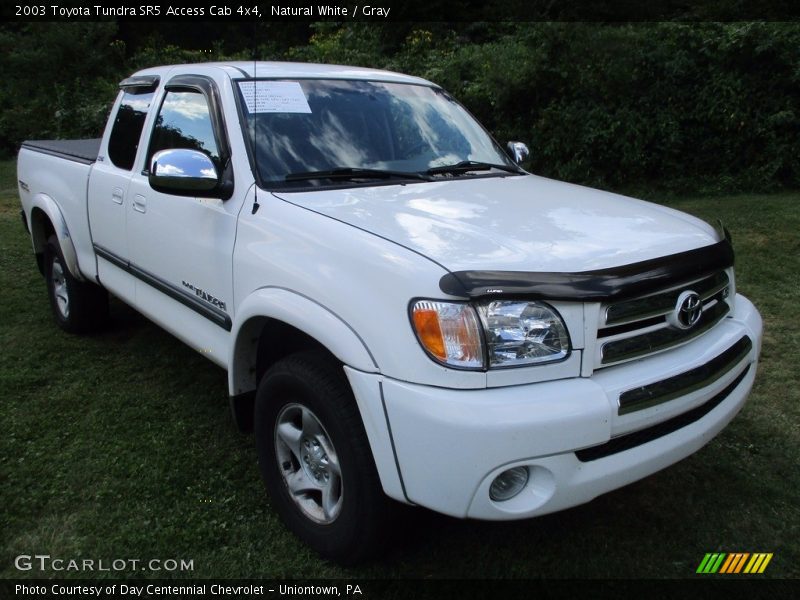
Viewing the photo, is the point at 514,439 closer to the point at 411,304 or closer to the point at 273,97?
the point at 411,304

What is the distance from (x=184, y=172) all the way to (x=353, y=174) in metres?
0.73

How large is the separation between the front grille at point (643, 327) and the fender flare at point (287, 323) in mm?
756

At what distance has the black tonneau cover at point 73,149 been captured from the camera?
472cm

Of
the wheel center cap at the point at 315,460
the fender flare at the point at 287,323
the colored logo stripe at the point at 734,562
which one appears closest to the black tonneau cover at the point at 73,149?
the fender flare at the point at 287,323

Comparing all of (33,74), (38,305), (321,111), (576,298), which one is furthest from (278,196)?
(33,74)

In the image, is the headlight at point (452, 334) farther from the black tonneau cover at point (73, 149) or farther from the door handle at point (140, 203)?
the black tonneau cover at point (73, 149)

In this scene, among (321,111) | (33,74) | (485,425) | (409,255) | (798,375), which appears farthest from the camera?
(33,74)

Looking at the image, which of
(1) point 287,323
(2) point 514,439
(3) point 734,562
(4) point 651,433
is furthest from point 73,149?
(3) point 734,562

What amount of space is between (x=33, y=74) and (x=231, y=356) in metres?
17.4

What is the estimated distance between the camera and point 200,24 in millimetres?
23188

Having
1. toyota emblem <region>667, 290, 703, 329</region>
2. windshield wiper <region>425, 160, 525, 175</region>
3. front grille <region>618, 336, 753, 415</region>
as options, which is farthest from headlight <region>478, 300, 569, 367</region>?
windshield wiper <region>425, 160, 525, 175</region>

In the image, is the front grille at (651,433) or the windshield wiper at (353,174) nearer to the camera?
the front grille at (651,433)

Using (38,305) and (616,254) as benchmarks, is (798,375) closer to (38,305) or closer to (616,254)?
(616,254)

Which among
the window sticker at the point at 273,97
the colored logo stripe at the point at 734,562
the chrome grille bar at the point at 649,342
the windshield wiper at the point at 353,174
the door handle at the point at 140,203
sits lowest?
the colored logo stripe at the point at 734,562
